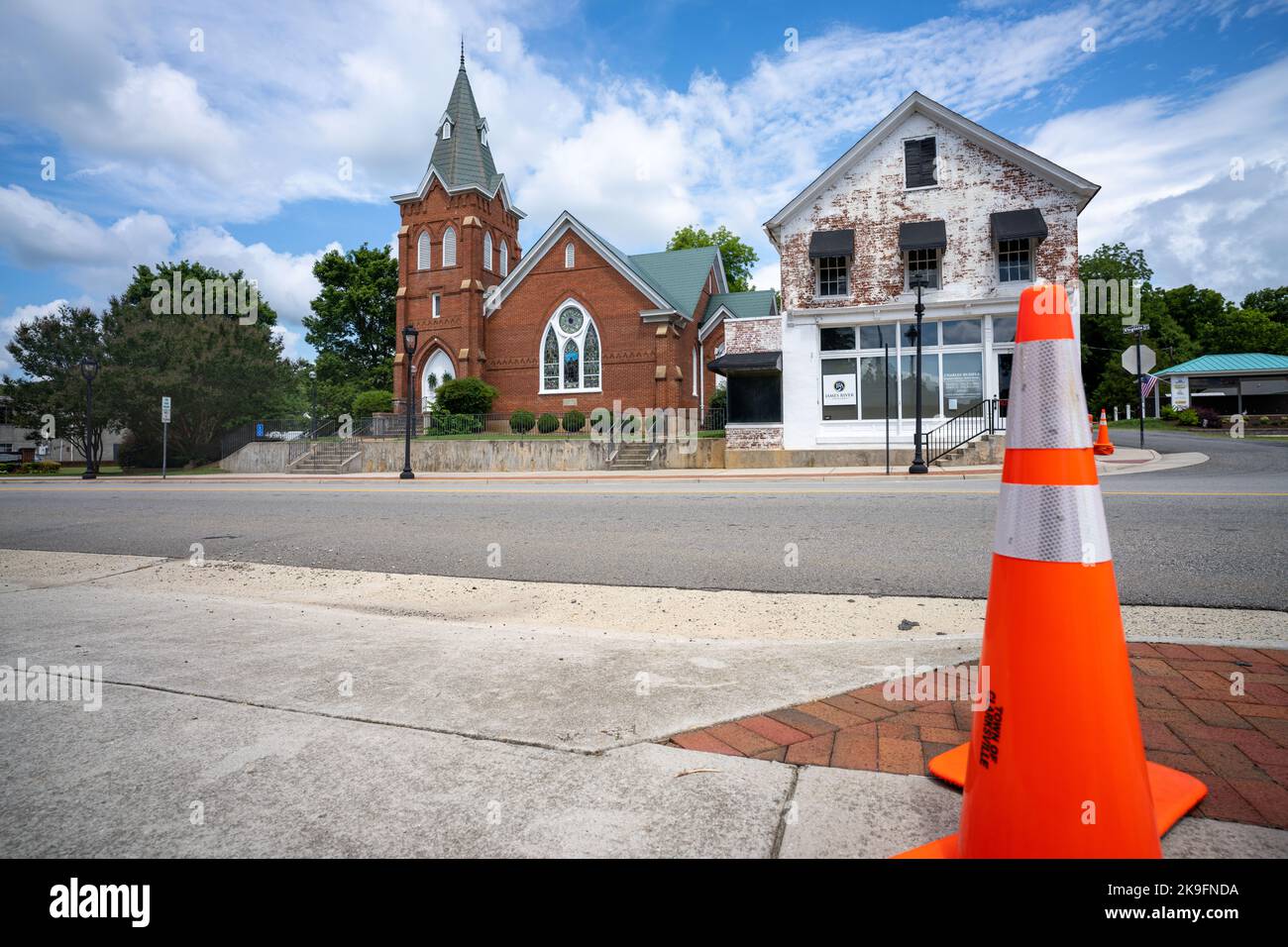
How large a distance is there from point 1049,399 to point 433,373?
125 ft

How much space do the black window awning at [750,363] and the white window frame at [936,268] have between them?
4.59 metres

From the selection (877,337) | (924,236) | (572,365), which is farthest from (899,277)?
(572,365)

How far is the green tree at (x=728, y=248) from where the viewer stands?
53.1 meters

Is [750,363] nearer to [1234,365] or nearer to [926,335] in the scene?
[926,335]

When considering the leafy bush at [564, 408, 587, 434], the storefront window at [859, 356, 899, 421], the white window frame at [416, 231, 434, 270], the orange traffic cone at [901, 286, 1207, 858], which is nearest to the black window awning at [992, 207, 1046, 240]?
the storefront window at [859, 356, 899, 421]

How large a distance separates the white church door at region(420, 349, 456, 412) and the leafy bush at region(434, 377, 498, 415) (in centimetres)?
425

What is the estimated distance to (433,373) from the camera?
37.6m

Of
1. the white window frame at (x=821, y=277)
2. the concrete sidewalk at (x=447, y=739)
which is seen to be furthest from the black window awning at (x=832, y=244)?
the concrete sidewalk at (x=447, y=739)

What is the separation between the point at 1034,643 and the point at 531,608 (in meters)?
3.64

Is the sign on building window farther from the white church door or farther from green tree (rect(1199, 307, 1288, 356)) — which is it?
green tree (rect(1199, 307, 1288, 356))

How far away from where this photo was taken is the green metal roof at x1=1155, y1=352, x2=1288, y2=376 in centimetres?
5194
